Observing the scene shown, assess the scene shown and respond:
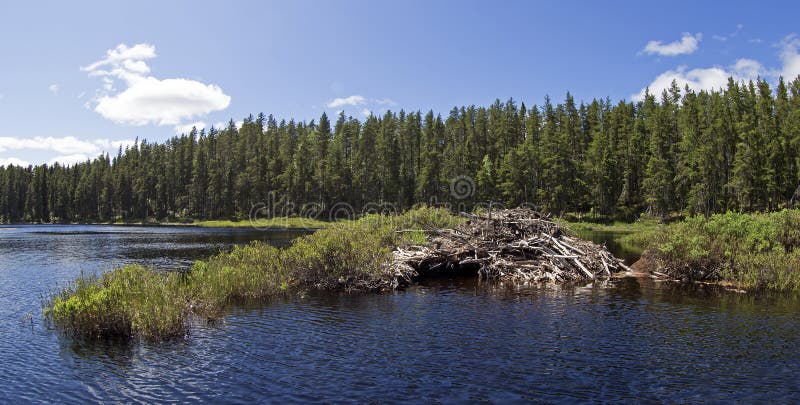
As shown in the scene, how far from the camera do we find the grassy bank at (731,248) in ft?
99.7

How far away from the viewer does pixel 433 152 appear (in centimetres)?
12300

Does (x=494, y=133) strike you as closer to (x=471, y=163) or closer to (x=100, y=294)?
(x=471, y=163)

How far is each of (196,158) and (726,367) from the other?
159678 mm

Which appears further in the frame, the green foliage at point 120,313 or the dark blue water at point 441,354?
the green foliage at point 120,313

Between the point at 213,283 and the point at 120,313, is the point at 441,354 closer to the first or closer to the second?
the point at 120,313

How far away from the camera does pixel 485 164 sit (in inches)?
4729

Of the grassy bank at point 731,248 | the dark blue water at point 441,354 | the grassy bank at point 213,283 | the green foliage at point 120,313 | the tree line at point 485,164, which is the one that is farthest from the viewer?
the tree line at point 485,164

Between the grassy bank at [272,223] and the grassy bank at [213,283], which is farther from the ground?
the grassy bank at [272,223]

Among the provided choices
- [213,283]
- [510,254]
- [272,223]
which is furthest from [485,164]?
[213,283]

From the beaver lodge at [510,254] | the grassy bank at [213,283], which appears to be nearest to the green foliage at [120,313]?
the grassy bank at [213,283]

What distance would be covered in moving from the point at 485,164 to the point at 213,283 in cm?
10022

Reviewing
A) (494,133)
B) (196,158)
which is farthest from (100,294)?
(196,158)

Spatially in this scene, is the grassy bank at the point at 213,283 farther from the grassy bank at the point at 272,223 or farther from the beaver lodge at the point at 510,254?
the grassy bank at the point at 272,223

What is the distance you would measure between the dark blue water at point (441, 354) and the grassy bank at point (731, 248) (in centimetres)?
351
